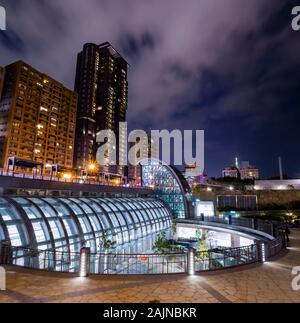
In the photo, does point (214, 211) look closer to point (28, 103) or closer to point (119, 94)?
point (28, 103)

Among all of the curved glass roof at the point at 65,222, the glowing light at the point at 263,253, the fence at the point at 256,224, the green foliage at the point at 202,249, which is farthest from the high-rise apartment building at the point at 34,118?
the glowing light at the point at 263,253

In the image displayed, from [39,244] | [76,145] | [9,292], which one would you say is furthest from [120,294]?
[76,145]

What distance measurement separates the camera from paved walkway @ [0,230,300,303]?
22.0 ft

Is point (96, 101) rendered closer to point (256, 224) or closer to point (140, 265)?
point (256, 224)

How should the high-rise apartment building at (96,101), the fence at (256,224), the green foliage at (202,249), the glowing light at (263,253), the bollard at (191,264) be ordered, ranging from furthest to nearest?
the high-rise apartment building at (96,101) → the fence at (256,224) → the glowing light at (263,253) → the green foliage at (202,249) → the bollard at (191,264)

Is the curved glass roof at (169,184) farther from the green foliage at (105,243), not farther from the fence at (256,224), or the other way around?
the green foliage at (105,243)

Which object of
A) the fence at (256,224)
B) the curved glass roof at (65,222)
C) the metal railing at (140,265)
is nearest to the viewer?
the metal railing at (140,265)

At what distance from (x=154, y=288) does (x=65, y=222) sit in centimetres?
1104

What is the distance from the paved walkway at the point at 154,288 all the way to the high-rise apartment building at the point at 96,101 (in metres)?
94.7

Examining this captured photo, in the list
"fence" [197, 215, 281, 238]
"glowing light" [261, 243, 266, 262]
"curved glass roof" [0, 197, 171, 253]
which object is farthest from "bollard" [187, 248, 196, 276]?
"fence" [197, 215, 281, 238]

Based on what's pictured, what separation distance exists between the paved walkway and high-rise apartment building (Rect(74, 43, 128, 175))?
94673 millimetres

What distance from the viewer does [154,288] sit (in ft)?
24.9

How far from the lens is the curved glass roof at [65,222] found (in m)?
12.8

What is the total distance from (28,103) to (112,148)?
5481 cm
